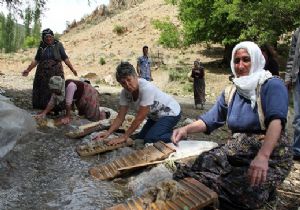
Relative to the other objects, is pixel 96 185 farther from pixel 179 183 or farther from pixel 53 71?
pixel 53 71

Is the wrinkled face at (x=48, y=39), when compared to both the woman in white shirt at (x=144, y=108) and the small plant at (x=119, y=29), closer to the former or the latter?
the woman in white shirt at (x=144, y=108)

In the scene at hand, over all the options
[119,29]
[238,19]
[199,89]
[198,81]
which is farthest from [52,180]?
[119,29]

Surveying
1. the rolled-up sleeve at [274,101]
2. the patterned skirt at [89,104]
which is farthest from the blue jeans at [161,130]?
the rolled-up sleeve at [274,101]

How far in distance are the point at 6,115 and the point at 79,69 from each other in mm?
19828

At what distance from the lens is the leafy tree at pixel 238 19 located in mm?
12691

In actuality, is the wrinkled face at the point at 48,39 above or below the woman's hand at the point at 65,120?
above

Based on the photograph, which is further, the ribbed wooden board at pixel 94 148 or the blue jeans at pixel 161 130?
the blue jeans at pixel 161 130

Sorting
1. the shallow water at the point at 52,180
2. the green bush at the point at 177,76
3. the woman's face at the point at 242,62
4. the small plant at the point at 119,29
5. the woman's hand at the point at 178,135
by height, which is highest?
the small plant at the point at 119,29

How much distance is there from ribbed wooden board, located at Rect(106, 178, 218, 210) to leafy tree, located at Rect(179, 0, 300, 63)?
33.1 feet

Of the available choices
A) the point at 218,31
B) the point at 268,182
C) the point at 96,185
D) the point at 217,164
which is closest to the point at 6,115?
the point at 96,185

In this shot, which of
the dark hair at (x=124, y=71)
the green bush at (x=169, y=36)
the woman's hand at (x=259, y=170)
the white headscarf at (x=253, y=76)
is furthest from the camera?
the green bush at (x=169, y=36)

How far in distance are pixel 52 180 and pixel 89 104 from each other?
96.4 inches

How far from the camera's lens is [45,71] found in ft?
22.5

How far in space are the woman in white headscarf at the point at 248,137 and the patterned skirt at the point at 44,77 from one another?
415cm
